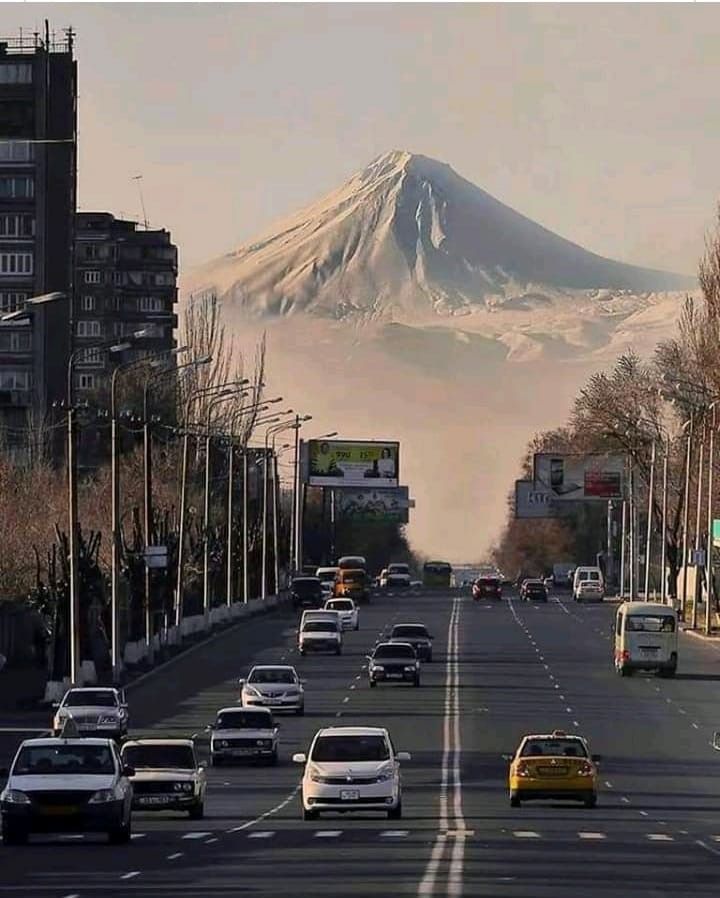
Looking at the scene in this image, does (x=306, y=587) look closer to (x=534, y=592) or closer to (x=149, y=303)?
(x=534, y=592)

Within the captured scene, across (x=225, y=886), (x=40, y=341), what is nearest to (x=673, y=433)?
(x=40, y=341)

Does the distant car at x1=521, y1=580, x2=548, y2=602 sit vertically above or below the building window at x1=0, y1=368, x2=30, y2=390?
below

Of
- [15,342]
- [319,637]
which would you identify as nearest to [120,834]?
[319,637]

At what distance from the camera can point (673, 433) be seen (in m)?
175

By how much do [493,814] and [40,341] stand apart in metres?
98.3

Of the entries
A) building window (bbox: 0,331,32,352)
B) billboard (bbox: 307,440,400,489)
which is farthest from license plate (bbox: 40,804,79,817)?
billboard (bbox: 307,440,400,489)

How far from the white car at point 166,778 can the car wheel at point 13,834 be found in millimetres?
6727

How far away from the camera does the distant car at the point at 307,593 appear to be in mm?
135625

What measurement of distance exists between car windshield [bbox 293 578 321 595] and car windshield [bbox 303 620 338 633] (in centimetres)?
3772

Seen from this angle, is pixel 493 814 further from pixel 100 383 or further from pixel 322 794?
pixel 100 383

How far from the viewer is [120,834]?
3762 cm

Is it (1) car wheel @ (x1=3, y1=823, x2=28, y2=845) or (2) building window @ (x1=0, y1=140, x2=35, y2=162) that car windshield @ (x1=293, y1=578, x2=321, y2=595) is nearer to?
(2) building window @ (x1=0, y1=140, x2=35, y2=162)

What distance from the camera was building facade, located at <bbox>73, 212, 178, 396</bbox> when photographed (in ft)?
577

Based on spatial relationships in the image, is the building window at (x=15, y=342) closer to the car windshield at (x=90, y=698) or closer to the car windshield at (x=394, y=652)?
the car windshield at (x=394, y=652)
